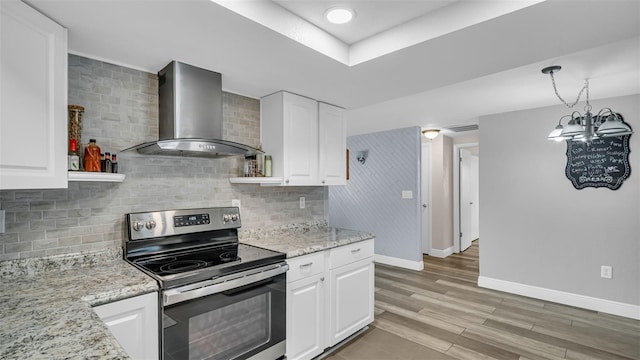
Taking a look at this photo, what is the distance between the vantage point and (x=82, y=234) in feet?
5.82

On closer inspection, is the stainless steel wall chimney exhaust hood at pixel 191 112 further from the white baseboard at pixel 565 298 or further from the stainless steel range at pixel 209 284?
the white baseboard at pixel 565 298

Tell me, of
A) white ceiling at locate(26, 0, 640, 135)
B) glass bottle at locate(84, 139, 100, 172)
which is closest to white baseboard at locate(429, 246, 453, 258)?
white ceiling at locate(26, 0, 640, 135)

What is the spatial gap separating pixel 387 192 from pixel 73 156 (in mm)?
4287

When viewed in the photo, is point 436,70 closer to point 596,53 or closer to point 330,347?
point 596,53

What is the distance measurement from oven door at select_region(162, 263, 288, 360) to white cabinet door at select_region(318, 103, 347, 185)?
117cm

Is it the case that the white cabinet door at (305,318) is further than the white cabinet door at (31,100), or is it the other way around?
the white cabinet door at (305,318)

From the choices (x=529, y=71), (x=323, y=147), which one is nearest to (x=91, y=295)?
(x=323, y=147)

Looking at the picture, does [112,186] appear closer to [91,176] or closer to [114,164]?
[114,164]

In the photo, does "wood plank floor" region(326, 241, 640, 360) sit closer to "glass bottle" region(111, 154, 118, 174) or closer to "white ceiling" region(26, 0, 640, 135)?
"glass bottle" region(111, 154, 118, 174)

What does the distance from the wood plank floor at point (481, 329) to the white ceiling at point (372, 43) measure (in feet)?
7.03

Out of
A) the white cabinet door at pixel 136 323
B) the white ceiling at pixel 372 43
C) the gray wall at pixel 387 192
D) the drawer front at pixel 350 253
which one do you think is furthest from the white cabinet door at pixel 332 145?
the gray wall at pixel 387 192

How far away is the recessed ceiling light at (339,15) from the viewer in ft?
5.42

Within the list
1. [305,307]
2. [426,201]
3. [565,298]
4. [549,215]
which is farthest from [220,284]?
[426,201]

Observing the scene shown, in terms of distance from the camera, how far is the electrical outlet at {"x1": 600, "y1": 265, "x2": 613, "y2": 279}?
10.4ft
